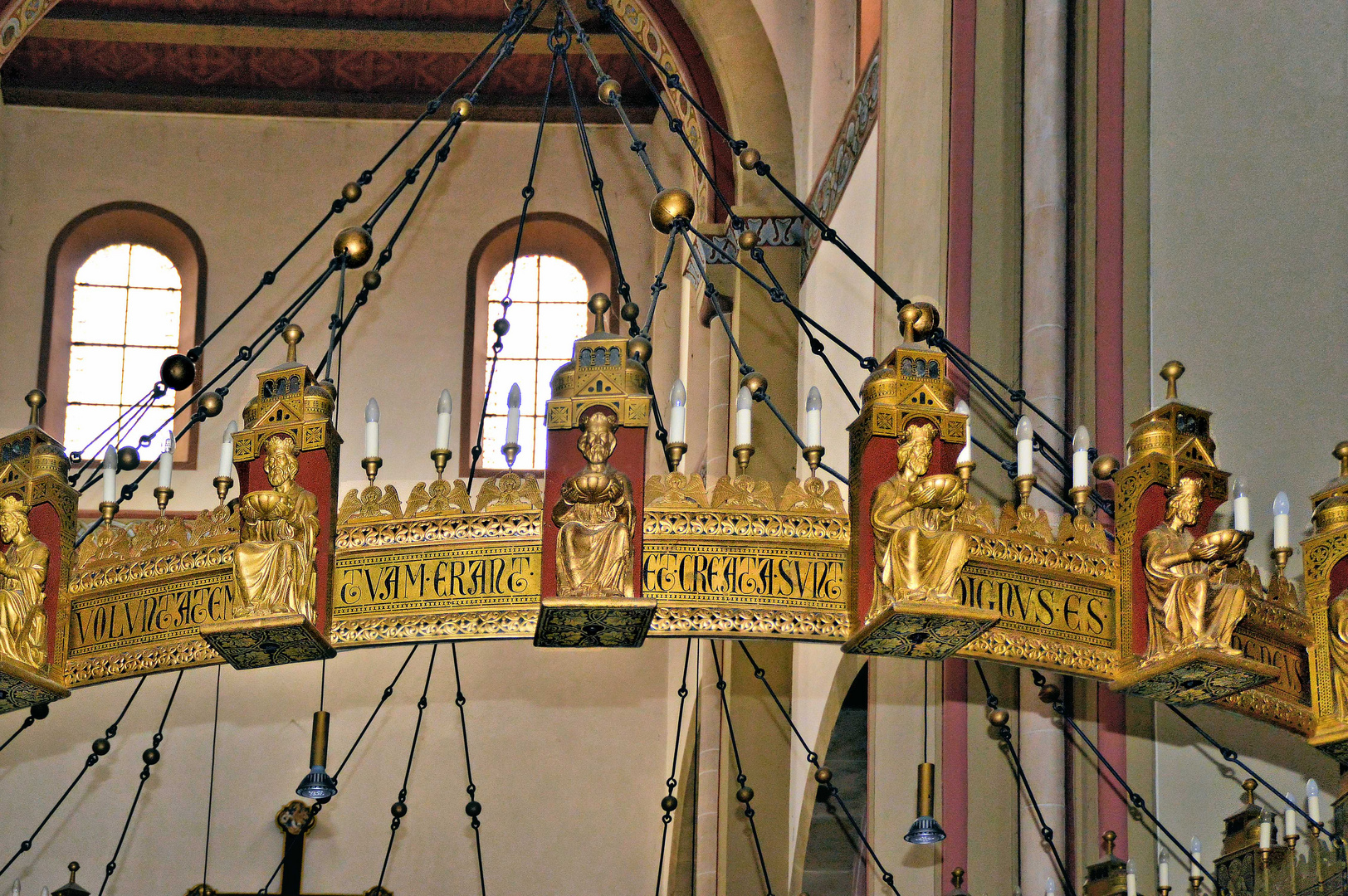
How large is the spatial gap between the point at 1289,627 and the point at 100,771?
1028 centimetres

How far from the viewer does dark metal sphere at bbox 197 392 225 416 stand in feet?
16.9

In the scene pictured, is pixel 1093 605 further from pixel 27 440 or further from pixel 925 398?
pixel 27 440

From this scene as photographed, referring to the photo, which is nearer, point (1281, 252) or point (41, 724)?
point (1281, 252)

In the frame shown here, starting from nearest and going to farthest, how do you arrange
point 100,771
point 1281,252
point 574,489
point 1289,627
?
1. point 574,489
2. point 1289,627
3. point 1281,252
4. point 100,771

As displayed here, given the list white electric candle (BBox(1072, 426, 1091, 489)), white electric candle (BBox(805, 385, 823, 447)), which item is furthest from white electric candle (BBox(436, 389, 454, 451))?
white electric candle (BBox(1072, 426, 1091, 489))

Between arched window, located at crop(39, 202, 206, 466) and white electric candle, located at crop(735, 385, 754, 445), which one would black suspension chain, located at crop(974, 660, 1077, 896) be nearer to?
white electric candle, located at crop(735, 385, 754, 445)

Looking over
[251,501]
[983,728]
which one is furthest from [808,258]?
[251,501]

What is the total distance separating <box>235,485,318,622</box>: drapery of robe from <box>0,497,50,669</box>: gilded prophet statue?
599mm

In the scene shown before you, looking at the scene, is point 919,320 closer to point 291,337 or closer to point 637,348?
point 637,348

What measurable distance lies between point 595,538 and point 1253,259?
317 centimetres

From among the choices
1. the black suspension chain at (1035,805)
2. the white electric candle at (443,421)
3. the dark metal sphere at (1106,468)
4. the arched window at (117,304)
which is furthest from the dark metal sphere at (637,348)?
the arched window at (117,304)

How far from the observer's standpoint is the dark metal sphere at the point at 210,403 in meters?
5.16

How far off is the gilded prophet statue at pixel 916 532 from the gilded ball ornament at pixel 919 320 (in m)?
0.51

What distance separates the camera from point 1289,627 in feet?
15.4
